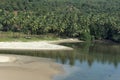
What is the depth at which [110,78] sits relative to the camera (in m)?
49.5

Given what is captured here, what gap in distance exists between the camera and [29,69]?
179 ft

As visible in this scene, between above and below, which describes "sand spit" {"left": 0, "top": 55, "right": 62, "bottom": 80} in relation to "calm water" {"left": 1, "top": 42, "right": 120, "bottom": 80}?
above

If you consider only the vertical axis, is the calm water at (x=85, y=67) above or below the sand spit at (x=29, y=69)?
below

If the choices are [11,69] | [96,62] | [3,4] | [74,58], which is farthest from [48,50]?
[3,4]

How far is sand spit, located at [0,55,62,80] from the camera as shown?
47.3 m

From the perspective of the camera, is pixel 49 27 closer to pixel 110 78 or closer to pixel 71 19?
pixel 71 19

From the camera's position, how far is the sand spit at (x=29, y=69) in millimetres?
47344

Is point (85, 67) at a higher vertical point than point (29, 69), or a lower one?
lower

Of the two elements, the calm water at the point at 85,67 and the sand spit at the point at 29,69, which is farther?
the calm water at the point at 85,67

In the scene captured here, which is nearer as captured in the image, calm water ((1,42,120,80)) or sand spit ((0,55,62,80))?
sand spit ((0,55,62,80))

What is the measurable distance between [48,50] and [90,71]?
2995 cm

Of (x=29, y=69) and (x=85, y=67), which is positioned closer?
(x=29, y=69)

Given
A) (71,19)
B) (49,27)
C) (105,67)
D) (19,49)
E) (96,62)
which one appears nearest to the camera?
(105,67)

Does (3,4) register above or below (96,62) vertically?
Result: above
